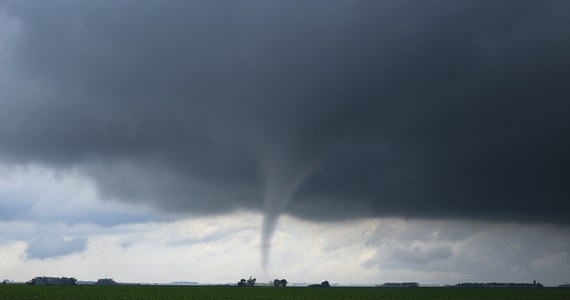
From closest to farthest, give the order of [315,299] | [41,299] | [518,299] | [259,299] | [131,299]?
[41,299] → [131,299] → [259,299] → [315,299] → [518,299]

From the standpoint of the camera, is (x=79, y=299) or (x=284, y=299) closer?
(x=79, y=299)

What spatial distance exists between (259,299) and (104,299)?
2340cm

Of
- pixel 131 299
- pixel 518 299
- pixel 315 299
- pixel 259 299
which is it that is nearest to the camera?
pixel 131 299

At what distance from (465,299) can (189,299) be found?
5132cm

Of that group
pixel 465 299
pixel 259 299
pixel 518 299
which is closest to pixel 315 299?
pixel 259 299

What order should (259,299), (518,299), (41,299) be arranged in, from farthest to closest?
1. (518,299)
2. (259,299)
3. (41,299)

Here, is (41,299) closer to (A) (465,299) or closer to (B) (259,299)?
(B) (259,299)

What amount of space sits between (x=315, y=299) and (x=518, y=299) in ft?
128

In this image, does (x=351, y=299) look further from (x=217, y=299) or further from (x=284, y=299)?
(x=217, y=299)

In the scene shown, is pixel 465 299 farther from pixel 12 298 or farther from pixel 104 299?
pixel 12 298

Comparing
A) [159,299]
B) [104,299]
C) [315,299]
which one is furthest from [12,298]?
[315,299]

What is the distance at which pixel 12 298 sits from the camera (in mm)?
76750

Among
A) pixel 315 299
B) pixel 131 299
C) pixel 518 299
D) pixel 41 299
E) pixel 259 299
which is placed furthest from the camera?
pixel 518 299

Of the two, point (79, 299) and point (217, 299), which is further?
point (217, 299)
